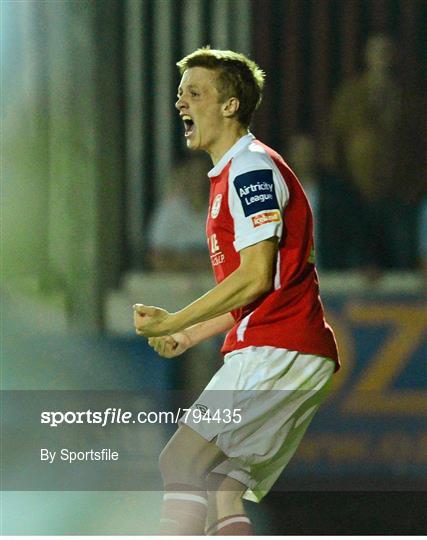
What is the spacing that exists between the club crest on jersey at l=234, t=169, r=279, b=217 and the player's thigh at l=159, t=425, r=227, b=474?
30.5 inches

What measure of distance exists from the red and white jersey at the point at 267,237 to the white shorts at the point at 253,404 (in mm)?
51

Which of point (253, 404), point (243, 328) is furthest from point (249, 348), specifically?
point (253, 404)

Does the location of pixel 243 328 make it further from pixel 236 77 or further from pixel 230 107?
pixel 236 77

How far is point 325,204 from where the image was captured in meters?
4.95

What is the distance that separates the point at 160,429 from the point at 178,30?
5.28 feet

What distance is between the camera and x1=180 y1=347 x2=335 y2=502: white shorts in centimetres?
407

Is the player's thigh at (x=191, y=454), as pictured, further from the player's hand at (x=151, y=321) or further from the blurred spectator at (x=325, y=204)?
the blurred spectator at (x=325, y=204)

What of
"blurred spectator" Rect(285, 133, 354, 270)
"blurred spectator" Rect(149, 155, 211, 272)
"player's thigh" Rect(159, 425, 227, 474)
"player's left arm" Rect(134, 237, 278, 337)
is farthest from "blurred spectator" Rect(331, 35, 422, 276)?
"player's thigh" Rect(159, 425, 227, 474)

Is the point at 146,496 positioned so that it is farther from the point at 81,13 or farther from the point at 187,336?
the point at 81,13

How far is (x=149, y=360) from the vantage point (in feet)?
16.3

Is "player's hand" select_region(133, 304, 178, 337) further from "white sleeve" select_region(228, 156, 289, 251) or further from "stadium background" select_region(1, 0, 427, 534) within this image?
"stadium background" select_region(1, 0, 427, 534)

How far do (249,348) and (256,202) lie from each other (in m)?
0.50

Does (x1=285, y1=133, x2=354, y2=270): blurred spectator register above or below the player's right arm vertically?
above

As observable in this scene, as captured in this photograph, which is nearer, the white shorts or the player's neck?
the white shorts
